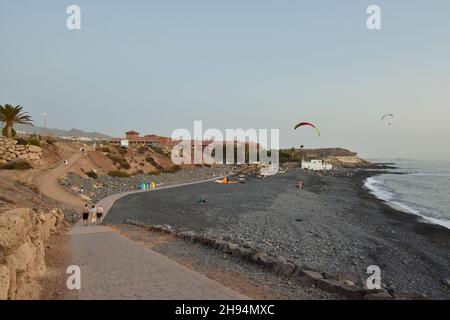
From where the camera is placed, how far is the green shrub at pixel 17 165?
33.0 m

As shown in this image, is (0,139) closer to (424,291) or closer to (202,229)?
(202,229)

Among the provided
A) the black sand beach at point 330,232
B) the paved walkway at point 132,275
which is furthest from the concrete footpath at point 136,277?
the black sand beach at point 330,232

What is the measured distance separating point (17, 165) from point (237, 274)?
33.9m

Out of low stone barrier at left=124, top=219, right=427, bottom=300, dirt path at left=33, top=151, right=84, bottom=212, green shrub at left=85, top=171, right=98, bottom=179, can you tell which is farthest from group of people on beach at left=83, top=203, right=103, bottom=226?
green shrub at left=85, top=171, right=98, bottom=179

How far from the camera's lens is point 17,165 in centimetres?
3406

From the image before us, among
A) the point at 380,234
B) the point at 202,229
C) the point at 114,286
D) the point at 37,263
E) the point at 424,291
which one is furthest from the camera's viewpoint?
the point at 380,234

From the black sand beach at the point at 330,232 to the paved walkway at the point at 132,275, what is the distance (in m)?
4.61

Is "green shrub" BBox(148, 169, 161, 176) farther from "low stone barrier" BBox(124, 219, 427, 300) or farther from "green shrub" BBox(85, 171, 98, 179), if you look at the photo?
"low stone barrier" BBox(124, 219, 427, 300)

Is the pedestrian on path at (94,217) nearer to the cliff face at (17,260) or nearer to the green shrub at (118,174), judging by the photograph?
the cliff face at (17,260)

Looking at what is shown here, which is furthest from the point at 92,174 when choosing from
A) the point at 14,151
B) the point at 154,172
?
the point at 154,172

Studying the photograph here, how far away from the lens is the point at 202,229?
18734 millimetres
